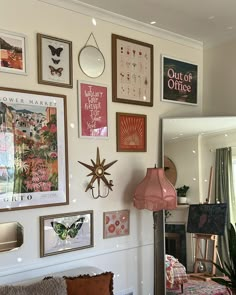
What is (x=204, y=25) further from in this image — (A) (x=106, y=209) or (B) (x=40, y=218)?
(B) (x=40, y=218)

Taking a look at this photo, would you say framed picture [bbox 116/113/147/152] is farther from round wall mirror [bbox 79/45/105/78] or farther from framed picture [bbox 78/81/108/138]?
round wall mirror [bbox 79/45/105/78]

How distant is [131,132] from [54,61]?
0.79 m

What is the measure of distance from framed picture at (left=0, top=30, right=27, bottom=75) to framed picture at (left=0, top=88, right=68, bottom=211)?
13 centimetres

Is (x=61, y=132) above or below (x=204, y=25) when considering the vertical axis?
below

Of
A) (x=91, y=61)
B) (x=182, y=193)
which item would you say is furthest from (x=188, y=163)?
(x=91, y=61)

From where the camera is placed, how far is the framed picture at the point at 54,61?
2309mm

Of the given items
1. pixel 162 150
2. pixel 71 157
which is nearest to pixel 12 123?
pixel 71 157

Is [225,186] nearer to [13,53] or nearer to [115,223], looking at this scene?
[115,223]

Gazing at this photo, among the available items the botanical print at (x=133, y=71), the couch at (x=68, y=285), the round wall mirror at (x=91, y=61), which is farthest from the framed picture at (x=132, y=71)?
the couch at (x=68, y=285)

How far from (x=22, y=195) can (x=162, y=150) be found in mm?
1219

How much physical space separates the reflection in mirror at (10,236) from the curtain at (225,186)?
1574 mm

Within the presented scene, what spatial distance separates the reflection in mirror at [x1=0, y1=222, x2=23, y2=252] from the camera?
6.96ft

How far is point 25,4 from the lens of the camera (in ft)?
7.38

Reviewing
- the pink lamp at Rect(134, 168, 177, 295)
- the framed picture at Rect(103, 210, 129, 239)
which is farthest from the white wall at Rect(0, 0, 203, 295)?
the pink lamp at Rect(134, 168, 177, 295)
